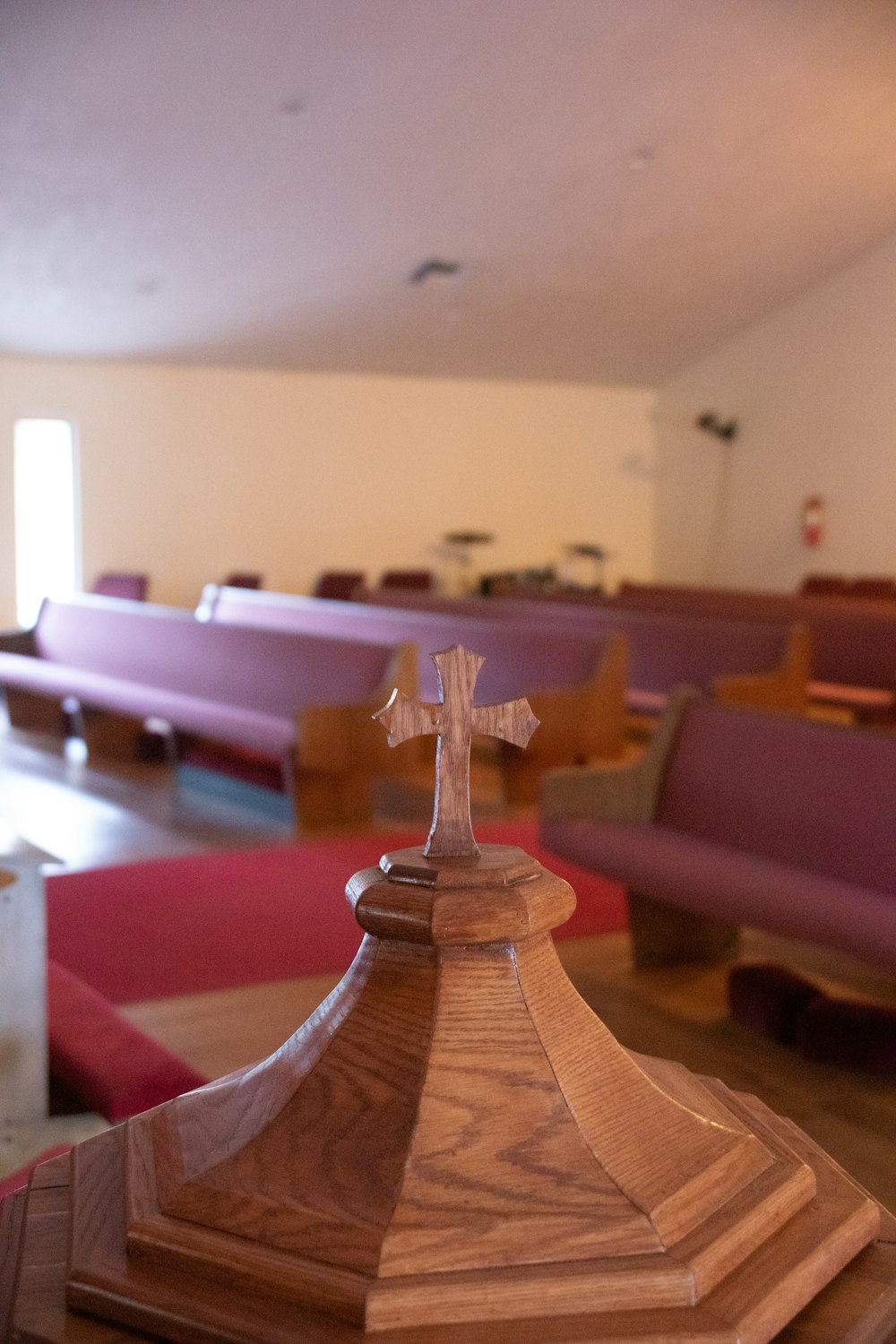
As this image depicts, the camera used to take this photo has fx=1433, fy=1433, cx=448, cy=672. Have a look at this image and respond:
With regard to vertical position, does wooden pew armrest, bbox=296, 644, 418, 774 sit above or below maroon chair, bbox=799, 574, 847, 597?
below

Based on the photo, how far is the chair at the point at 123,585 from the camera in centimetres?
1131

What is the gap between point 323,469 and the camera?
43.1 feet

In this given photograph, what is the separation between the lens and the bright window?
1177 centimetres

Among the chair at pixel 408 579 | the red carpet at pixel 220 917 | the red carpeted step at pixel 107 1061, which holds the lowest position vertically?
the red carpet at pixel 220 917

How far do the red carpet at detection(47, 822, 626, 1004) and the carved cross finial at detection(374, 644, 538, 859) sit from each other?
8.81ft

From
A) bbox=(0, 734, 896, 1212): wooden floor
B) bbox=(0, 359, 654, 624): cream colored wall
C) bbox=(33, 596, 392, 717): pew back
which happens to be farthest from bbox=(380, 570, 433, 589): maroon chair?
bbox=(0, 734, 896, 1212): wooden floor

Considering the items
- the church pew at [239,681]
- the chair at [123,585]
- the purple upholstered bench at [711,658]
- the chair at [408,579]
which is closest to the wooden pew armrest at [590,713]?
the purple upholstered bench at [711,658]

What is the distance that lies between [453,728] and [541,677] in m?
5.89

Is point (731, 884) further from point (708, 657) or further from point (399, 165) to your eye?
point (399, 165)

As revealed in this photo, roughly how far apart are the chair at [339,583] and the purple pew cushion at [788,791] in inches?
351

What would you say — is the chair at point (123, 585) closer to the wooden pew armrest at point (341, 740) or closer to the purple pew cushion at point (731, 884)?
the wooden pew armrest at point (341, 740)

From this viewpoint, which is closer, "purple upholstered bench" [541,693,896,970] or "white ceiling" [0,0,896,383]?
"purple upholstered bench" [541,693,896,970]

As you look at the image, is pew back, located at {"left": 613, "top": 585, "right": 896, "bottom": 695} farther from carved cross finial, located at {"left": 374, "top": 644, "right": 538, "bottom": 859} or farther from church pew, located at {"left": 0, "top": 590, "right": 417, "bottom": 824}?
carved cross finial, located at {"left": 374, "top": 644, "right": 538, "bottom": 859}

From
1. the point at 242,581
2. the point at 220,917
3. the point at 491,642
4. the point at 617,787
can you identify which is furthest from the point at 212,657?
the point at 242,581
